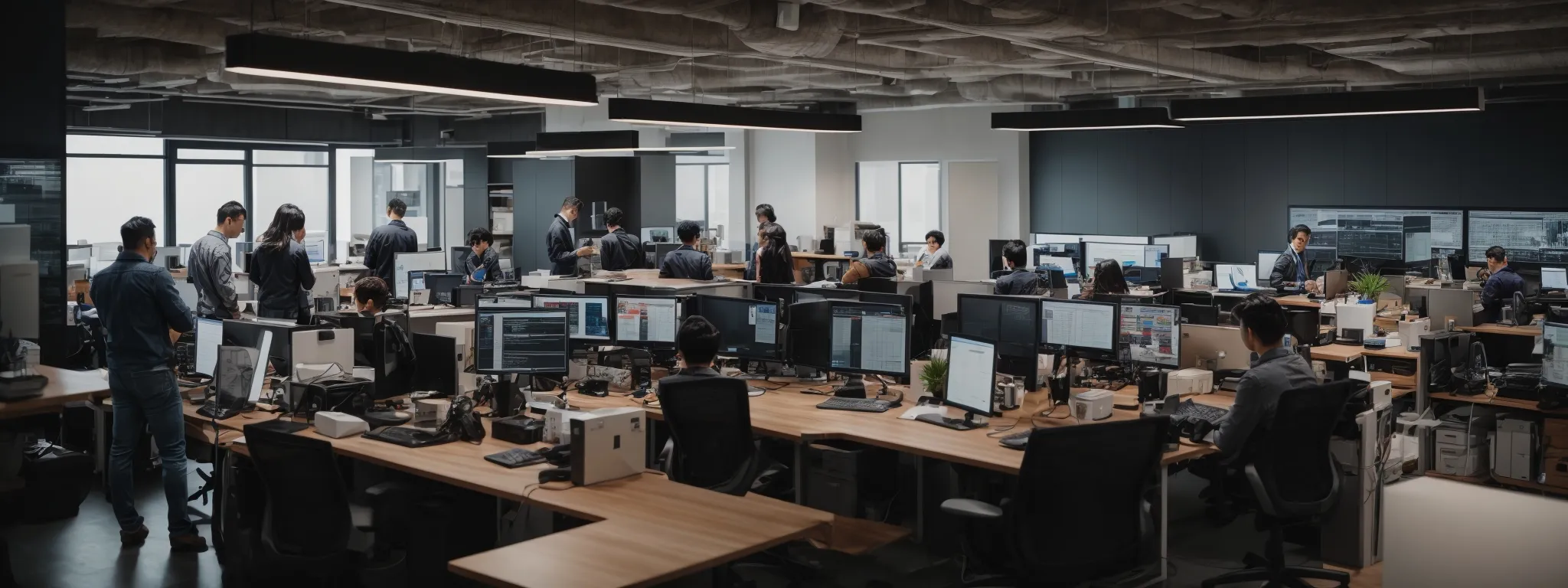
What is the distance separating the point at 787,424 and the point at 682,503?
145cm

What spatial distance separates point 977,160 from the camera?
634 inches

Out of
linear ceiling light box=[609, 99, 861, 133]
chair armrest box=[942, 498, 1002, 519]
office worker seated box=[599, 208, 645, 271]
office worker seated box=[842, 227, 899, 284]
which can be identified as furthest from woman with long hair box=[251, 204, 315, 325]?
chair armrest box=[942, 498, 1002, 519]

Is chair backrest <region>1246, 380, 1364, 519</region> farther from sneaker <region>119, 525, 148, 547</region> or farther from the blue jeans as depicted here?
sneaker <region>119, 525, 148, 547</region>

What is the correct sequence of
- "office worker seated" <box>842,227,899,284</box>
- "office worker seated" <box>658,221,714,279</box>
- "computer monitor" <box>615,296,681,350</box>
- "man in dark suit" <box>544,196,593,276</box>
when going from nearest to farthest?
"computer monitor" <box>615,296,681,350</box>, "office worker seated" <box>842,227,899,284</box>, "office worker seated" <box>658,221,714,279</box>, "man in dark suit" <box>544,196,593,276</box>

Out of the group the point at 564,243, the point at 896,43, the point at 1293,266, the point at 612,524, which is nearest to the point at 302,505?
the point at 612,524

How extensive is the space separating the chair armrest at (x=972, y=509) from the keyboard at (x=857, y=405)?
178 cm

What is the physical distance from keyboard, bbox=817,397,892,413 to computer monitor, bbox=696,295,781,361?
69 centimetres

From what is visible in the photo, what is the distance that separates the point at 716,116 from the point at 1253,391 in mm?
5013

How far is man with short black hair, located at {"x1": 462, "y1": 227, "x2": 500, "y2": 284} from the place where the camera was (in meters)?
11.7

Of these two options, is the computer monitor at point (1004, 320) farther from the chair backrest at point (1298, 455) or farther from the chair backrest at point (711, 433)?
the chair backrest at point (711, 433)

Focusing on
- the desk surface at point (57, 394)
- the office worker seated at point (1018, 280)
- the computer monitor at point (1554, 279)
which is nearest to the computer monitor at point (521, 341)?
the desk surface at point (57, 394)

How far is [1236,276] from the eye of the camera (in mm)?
13062

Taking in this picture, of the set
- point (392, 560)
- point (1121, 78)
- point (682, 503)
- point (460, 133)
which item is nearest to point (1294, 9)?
point (1121, 78)

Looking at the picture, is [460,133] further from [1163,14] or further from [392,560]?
[392,560]
